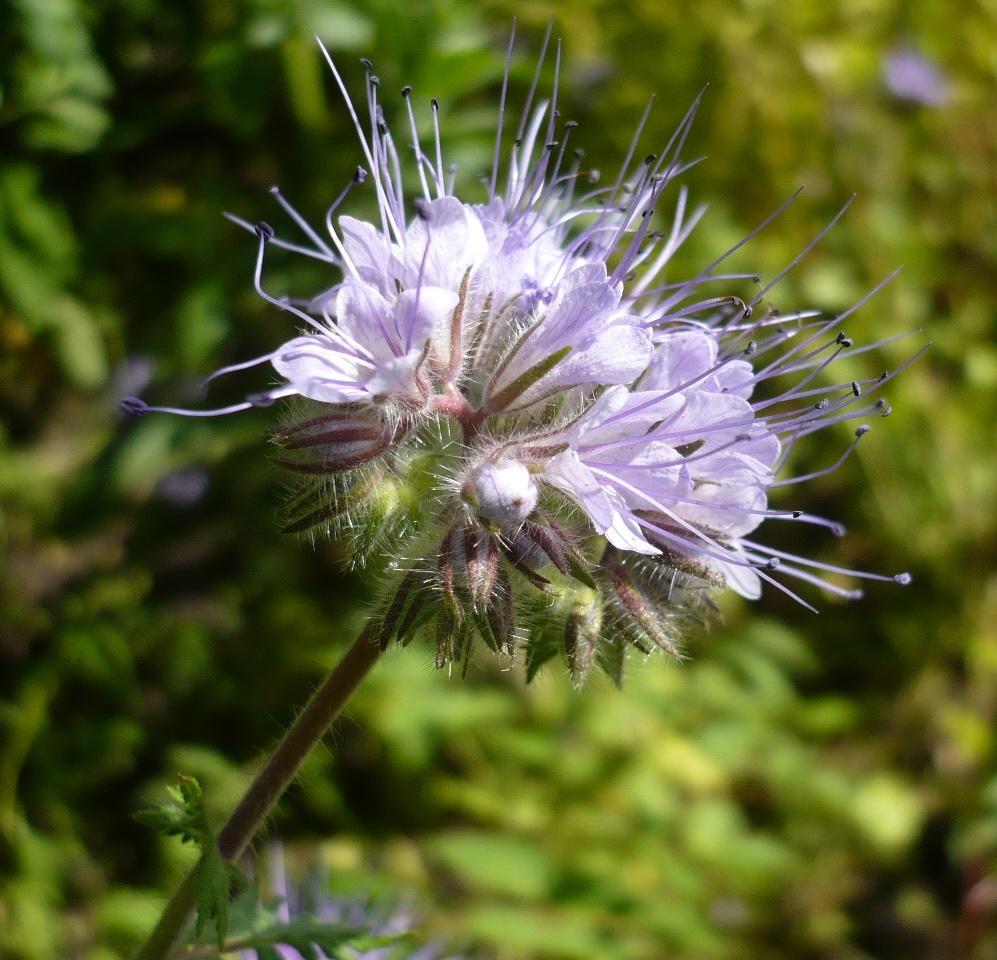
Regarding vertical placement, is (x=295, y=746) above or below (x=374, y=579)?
above

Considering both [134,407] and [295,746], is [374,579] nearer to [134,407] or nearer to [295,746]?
[295,746]

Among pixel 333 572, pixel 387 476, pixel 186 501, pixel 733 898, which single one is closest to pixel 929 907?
pixel 733 898

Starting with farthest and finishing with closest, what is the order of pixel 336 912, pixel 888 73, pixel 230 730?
pixel 888 73 → pixel 230 730 → pixel 336 912

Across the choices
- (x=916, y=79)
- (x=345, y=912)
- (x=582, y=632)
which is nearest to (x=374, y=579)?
(x=345, y=912)

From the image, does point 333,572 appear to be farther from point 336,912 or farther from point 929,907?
point 929,907

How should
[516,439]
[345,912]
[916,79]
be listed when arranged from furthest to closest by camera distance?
[916,79], [345,912], [516,439]

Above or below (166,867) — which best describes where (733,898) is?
below
